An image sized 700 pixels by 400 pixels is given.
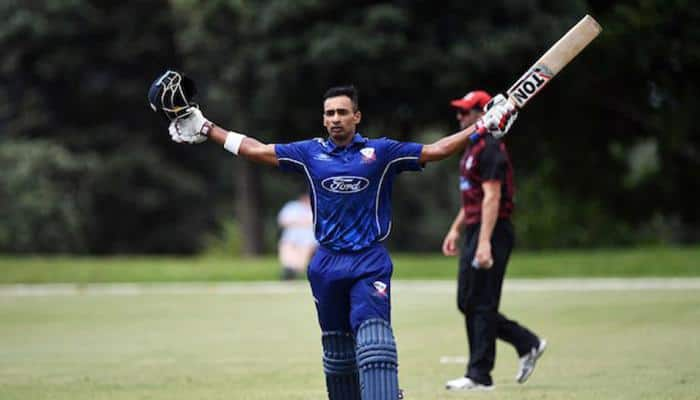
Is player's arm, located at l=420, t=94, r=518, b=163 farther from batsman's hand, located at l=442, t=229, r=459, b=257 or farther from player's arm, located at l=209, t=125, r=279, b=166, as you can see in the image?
batsman's hand, located at l=442, t=229, r=459, b=257

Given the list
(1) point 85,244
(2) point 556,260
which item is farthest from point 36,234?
(2) point 556,260

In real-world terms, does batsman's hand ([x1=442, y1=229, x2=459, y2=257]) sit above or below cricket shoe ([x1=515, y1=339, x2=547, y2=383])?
above

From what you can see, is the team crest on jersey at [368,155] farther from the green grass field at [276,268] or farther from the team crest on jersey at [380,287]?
the green grass field at [276,268]

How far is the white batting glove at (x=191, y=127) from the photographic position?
24.4ft

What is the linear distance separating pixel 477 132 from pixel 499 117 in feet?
0.51

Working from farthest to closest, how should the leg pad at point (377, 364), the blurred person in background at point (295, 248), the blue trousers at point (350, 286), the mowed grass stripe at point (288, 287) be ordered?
the blurred person in background at point (295, 248)
the mowed grass stripe at point (288, 287)
the blue trousers at point (350, 286)
the leg pad at point (377, 364)

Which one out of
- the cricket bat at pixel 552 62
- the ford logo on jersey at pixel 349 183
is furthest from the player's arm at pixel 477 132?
the ford logo on jersey at pixel 349 183

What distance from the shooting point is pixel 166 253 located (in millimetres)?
43938

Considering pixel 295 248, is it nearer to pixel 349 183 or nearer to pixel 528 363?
pixel 528 363

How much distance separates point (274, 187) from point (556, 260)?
22.1m

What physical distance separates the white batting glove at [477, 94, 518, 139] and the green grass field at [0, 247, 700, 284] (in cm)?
1694

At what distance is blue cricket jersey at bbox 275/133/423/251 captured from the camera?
7.12 metres

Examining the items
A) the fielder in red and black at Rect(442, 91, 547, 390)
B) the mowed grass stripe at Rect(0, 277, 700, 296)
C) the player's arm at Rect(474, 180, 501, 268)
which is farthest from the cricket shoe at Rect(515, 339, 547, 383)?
the mowed grass stripe at Rect(0, 277, 700, 296)

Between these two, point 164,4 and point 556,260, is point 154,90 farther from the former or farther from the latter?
point 164,4
